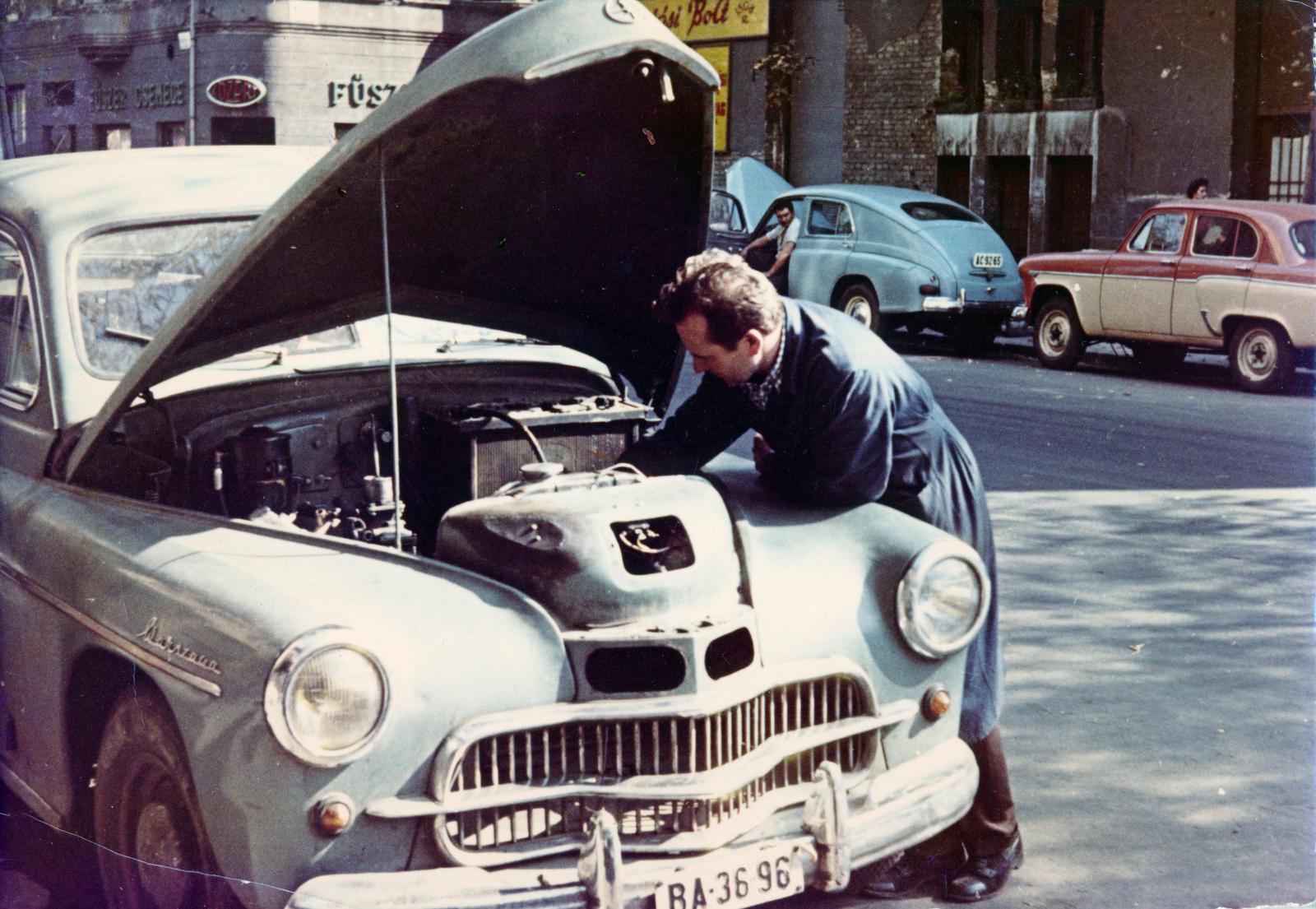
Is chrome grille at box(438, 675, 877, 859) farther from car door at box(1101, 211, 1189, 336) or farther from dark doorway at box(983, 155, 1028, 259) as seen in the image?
dark doorway at box(983, 155, 1028, 259)

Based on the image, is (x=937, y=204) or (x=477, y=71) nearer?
(x=477, y=71)

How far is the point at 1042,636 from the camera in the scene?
6250 mm

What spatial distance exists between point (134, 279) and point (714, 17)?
92.1 ft

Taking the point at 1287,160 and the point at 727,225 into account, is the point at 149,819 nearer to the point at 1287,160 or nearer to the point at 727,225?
the point at 727,225

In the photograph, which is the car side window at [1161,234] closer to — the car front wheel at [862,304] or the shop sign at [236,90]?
the car front wheel at [862,304]

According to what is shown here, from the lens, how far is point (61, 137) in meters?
31.1

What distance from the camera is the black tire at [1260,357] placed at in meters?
13.6

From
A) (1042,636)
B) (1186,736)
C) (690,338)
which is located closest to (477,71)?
(690,338)

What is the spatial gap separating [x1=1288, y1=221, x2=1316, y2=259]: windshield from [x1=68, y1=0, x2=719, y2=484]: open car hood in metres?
10.4

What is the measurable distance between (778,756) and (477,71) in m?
1.49

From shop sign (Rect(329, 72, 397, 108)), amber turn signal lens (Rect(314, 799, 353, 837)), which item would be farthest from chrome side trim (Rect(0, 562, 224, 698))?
shop sign (Rect(329, 72, 397, 108))

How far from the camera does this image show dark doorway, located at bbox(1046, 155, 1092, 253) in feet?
79.8

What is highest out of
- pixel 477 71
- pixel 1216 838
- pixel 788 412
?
pixel 477 71

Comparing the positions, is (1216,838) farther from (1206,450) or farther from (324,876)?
(1206,450)
